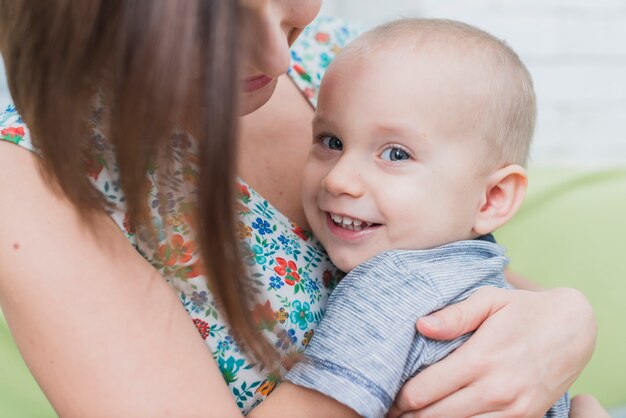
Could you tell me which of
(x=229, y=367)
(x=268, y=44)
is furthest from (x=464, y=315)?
(x=268, y=44)

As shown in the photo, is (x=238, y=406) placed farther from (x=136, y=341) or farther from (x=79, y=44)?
(x=79, y=44)

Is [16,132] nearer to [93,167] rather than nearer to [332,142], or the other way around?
[93,167]

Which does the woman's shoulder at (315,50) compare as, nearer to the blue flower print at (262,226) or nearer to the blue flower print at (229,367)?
the blue flower print at (262,226)

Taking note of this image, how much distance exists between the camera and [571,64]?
254cm

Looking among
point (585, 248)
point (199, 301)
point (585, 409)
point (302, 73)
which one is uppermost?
point (302, 73)

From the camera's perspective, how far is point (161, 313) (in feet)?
2.80

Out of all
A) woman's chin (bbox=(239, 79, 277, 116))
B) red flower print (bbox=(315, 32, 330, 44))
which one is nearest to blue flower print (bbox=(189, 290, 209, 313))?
woman's chin (bbox=(239, 79, 277, 116))

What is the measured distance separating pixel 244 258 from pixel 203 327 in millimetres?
179

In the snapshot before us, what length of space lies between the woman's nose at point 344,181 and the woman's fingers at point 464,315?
0.61 ft

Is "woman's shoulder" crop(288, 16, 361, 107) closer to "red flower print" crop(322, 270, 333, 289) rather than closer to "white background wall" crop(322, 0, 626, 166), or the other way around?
"red flower print" crop(322, 270, 333, 289)

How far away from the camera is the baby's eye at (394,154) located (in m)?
1.00

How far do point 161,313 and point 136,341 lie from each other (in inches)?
1.9

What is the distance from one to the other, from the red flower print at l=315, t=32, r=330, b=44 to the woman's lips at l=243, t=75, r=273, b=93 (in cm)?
49

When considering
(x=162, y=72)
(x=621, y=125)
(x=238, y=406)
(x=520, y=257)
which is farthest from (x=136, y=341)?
(x=621, y=125)
